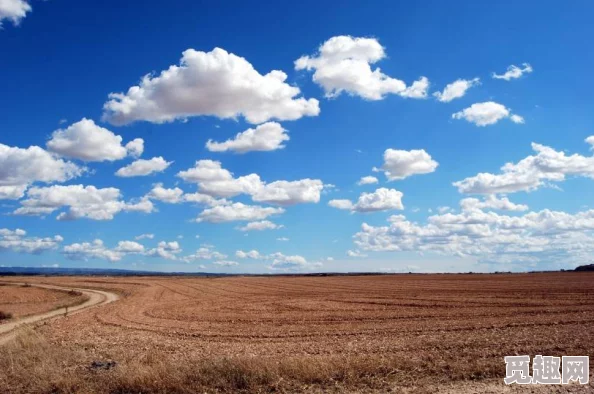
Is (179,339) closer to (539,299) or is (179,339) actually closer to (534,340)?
(534,340)

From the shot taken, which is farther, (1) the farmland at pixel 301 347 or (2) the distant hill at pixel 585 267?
(2) the distant hill at pixel 585 267

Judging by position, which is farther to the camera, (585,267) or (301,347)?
(585,267)

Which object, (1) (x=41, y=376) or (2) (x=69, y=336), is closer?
(1) (x=41, y=376)

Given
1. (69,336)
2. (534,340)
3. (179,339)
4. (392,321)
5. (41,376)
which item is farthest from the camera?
(392,321)

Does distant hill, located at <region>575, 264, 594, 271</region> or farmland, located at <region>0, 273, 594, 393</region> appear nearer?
farmland, located at <region>0, 273, 594, 393</region>

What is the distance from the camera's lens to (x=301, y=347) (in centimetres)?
2025

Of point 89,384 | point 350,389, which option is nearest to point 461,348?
point 350,389

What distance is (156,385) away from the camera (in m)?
13.0

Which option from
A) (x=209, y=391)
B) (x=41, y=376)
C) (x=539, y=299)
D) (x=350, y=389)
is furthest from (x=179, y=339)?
(x=539, y=299)

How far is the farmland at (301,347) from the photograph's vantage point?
12969 mm

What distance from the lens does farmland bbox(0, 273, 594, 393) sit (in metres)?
13.0

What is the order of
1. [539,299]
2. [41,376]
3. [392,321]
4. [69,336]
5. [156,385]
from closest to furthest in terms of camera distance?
[156,385] < [41,376] < [69,336] < [392,321] < [539,299]

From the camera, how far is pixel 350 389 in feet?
39.8

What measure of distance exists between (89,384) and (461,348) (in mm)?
11356
